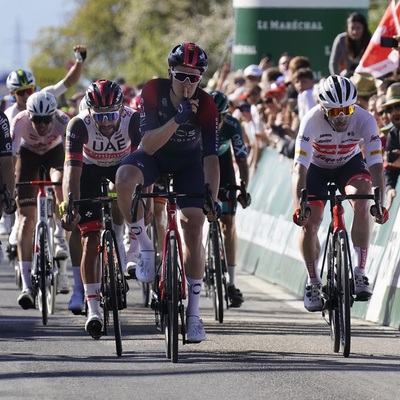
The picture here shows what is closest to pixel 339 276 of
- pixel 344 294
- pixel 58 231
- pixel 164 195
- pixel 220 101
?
pixel 344 294

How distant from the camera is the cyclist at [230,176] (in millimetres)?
14498

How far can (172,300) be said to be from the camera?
35.2 ft

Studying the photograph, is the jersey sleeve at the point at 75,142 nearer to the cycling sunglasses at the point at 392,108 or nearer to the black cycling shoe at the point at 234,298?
the black cycling shoe at the point at 234,298

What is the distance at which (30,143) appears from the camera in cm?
1480

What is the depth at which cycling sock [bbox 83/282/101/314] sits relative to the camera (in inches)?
466

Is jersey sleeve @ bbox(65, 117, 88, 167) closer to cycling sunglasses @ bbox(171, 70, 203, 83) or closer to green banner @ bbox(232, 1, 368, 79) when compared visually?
cycling sunglasses @ bbox(171, 70, 203, 83)

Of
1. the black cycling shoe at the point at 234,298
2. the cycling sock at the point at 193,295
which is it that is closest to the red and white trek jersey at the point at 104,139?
the cycling sock at the point at 193,295

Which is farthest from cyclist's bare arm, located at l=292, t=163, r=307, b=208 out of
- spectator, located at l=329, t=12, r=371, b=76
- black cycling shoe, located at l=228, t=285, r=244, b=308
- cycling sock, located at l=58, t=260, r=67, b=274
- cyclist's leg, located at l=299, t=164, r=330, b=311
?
spectator, located at l=329, t=12, r=371, b=76

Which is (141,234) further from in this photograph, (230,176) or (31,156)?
(31,156)

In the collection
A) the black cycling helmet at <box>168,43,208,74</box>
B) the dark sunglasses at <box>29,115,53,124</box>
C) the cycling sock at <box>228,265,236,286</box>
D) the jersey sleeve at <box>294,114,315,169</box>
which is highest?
the black cycling helmet at <box>168,43,208,74</box>

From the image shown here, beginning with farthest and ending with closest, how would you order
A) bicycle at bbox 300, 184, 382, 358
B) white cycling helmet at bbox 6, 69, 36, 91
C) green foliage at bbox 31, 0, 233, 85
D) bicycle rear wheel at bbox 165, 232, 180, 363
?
green foliage at bbox 31, 0, 233, 85 → white cycling helmet at bbox 6, 69, 36, 91 → bicycle at bbox 300, 184, 382, 358 → bicycle rear wheel at bbox 165, 232, 180, 363

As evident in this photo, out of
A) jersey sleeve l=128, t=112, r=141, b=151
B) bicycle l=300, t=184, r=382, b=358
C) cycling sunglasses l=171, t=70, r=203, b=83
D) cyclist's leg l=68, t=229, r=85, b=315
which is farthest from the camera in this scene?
cyclist's leg l=68, t=229, r=85, b=315

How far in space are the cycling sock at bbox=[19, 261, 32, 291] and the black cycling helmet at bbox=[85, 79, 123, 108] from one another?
8.81 feet

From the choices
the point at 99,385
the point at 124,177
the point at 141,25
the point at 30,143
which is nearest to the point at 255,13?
the point at 30,143
